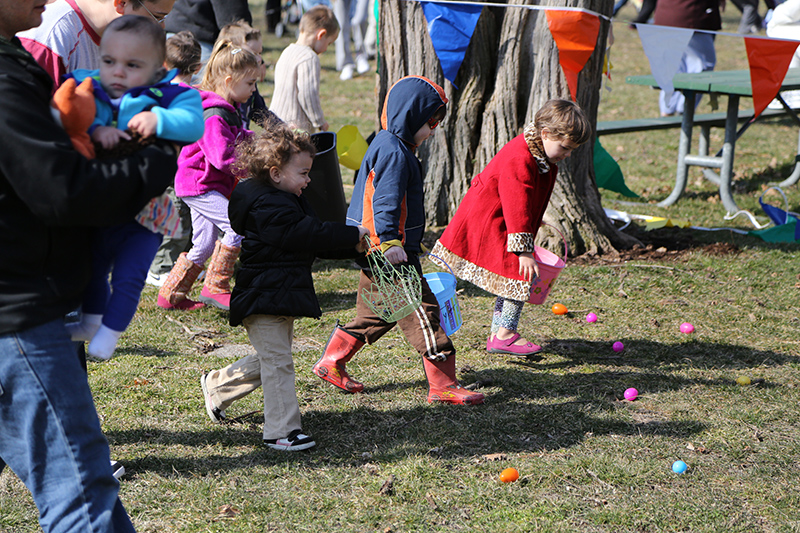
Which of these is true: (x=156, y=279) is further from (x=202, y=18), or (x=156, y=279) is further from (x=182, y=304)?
(x=202, y=18)

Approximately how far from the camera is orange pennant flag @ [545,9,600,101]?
5.90 metres

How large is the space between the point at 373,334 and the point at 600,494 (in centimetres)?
147

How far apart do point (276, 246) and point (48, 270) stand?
135 cm

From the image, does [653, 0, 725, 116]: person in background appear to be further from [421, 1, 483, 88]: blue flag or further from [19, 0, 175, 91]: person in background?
[19, 0, 175, 91]: person in background

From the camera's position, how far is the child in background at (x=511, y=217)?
403 cm

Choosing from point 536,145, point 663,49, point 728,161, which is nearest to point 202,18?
point 663,49

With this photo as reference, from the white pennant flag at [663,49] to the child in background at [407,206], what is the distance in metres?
3.04

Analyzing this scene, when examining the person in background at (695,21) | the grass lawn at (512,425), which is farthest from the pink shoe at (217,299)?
the person in background at (695,21)

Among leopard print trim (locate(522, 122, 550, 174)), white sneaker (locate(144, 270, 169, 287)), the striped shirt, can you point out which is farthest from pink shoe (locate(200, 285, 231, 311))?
the striped shirt

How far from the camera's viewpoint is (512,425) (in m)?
3.65

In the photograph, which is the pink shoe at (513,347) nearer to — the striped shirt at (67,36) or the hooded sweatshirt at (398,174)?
the hooded sweatshirt at (398,174)

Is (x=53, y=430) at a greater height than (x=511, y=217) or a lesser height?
greater

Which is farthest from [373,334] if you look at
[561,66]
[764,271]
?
[764,271]

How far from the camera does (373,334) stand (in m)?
4.02
